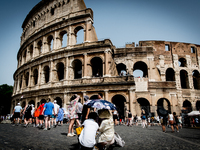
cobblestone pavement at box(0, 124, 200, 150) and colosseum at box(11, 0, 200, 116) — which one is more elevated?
colosseum at box(11, 0, 200, 116)

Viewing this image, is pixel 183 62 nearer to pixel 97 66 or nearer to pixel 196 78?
pixel 196 78

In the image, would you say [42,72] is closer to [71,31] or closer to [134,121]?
[71,31]

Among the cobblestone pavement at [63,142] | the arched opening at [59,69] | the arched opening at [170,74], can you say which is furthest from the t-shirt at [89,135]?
the arched opening at [170,74]

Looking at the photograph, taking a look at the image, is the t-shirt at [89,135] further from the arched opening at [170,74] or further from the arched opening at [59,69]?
the arched opening at [170,74]

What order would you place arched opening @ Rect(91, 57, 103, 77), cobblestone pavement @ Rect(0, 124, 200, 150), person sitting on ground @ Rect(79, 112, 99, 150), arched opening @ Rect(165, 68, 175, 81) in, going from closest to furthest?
person sitting on ground @ Rect(79, 112, 99, 150) → cobblestone pavement @ Rect(0, 124, 200, 150) → arched opening @ Rect(91, 57, 103, 77) → arched opening @ Rect(165, 68, 175, 81)

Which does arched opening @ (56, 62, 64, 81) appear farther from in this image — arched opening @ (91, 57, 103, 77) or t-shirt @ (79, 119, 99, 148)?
t-shirt @ (79, 119, 99, 148)

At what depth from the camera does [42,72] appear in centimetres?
2092

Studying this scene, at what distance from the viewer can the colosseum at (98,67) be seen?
1723 cm

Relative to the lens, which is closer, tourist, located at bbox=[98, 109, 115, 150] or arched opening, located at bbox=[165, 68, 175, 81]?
tourist, located at bbox=[98, 109, 115, 150]

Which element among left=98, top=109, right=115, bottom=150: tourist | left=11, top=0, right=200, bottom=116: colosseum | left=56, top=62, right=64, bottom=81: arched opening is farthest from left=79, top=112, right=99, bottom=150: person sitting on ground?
left=56, top=62, right=64, bottom=81: arched opening

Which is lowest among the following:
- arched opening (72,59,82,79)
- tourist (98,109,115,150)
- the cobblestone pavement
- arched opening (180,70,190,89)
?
the cobblestone pavement

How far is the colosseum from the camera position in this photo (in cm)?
1723

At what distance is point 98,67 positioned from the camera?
20.2 meters

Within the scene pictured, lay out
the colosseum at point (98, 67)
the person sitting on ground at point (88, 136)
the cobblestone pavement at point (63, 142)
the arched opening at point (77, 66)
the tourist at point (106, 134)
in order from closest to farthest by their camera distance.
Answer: the person sitting on ground at point (88, 136) < the tourist at point (106, 134) < the cobblestone pavement at point (63, 142) < the colosseum at point (98, 67) < the arched opening at point (77, 66)
